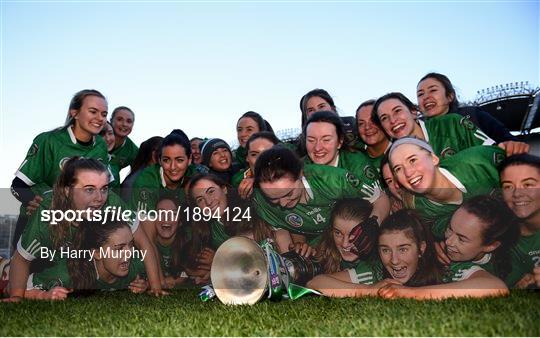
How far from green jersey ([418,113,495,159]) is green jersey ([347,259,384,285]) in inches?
48.4

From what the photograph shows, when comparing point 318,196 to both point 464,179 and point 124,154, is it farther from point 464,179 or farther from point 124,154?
point 124,154

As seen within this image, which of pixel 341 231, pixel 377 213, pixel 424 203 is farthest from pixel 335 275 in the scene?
pixel 424 203

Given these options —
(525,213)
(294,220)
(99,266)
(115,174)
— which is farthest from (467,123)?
(115,174)

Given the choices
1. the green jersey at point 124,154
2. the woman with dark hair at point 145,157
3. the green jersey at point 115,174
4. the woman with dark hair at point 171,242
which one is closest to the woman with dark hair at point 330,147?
the woman with dark hair at point 171,242

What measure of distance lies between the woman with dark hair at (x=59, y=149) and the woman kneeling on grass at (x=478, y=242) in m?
3.43

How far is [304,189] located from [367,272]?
Answer: 3.06ft

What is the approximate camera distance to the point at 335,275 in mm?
4594

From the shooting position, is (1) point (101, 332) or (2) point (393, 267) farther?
(2) point (393, 267)

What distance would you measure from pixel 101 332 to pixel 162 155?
293 cm

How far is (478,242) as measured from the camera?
4176 millimetres

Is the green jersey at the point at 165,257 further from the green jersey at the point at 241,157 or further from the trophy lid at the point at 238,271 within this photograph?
the green jersey at the point at 241,157

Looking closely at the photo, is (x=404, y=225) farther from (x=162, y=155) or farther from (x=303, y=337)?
(x=162, y=155)

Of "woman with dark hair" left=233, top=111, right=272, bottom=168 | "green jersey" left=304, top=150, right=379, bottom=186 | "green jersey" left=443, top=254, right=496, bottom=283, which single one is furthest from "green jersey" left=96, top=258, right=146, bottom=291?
"green jersey" left=443, top=254, right=496, bottom=283

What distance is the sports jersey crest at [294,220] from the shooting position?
15.8 feet
